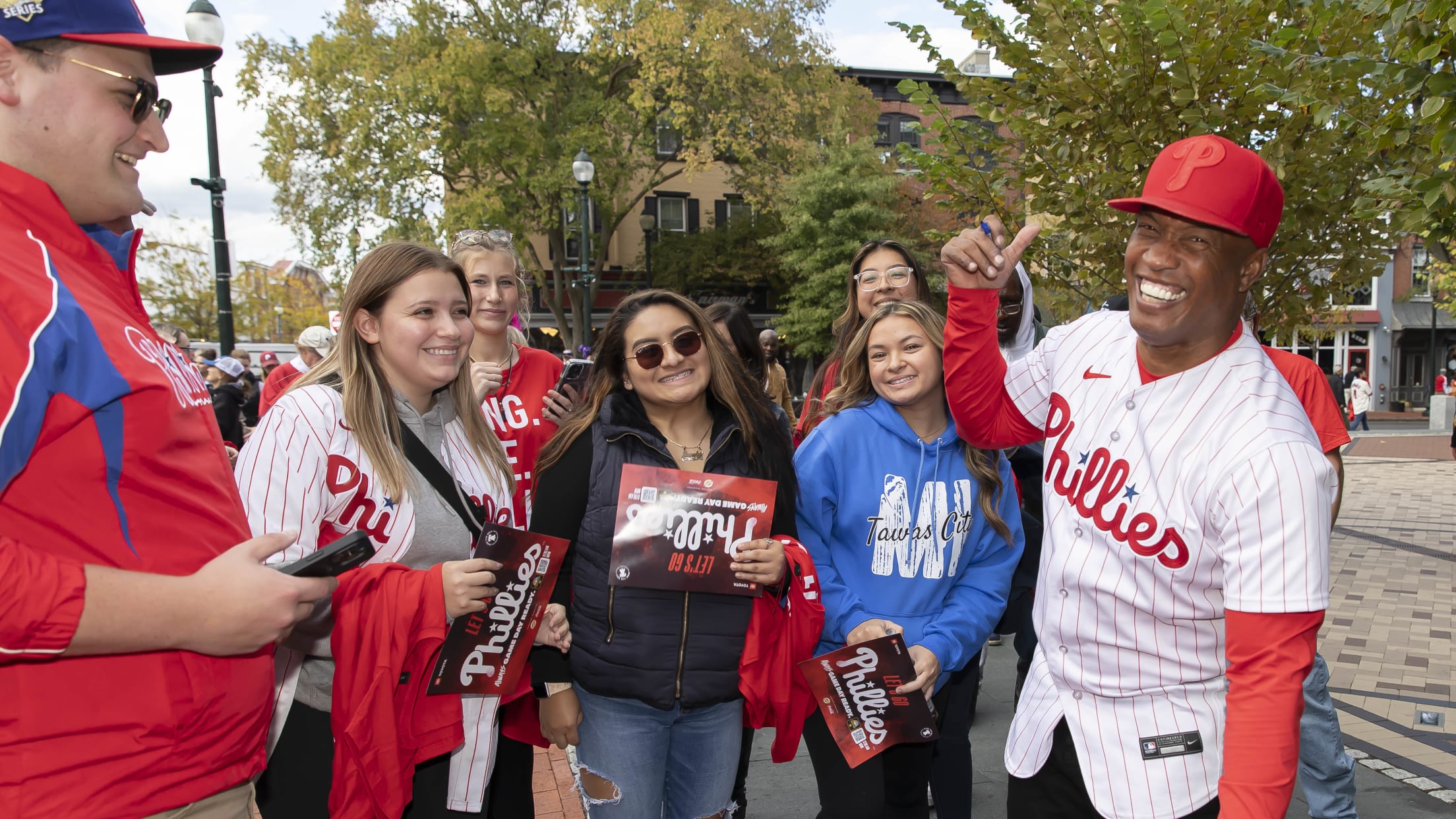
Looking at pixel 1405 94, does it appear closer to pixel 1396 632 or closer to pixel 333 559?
pixel 333 559

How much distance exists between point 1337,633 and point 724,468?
607 cm

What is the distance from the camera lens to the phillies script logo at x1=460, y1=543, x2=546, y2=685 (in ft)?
7.49

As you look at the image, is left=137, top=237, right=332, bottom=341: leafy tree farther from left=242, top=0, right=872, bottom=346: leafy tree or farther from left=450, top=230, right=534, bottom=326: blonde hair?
left=450, top=230, right=534, bottom=326: blonde hair

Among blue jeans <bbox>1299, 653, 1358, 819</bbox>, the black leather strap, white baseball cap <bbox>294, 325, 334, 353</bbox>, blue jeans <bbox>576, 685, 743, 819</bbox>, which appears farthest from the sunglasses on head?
white baseball cap <bbox>294, 325, 334, 353</bbox>

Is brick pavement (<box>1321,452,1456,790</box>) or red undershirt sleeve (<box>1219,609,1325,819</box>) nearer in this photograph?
red undershirt sleeve (<box>1219,609,1325,819</box>)

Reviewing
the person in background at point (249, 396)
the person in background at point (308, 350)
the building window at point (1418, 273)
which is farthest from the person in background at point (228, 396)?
the building window at point (1418, 273)

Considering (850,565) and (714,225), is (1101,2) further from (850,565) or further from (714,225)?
(714,225)

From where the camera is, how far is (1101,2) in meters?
4.66

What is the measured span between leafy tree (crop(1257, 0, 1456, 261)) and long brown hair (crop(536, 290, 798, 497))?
81.6 inches

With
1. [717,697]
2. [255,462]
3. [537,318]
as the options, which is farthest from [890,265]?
[537,318]

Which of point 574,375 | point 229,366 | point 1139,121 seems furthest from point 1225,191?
point 229,366

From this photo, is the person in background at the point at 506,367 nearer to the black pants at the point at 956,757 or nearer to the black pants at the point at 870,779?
the black pants at the point at 870,779

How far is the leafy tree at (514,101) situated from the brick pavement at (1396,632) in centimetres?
1677

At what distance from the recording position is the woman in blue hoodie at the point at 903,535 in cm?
276
